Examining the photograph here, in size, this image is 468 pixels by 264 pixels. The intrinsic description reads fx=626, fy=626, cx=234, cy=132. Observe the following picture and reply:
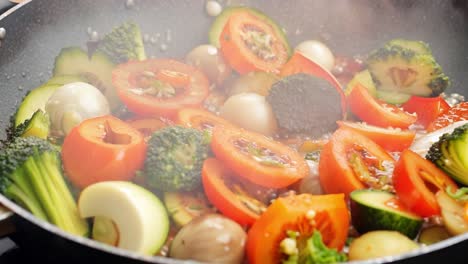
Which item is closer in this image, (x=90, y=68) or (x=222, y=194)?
(x=222, y=194)

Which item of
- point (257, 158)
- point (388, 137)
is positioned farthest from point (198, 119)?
point (388, 137)

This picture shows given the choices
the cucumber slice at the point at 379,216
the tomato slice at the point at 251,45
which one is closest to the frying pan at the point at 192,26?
the tomato slice at the point at 251,45

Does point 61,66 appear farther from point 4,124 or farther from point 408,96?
point 408,96

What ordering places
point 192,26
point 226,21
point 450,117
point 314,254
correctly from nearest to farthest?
point 314,254
point 450,117
point 226,21
point 192,26

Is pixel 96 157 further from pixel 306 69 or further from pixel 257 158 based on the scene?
pixel 306 69

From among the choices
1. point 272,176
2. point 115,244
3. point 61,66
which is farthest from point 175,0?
point 115,244
